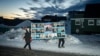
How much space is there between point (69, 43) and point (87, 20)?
1.30 ft

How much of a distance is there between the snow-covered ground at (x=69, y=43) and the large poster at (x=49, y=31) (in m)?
0.07

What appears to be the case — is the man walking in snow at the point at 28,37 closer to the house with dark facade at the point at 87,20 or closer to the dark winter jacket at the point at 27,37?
the dark winter jacket at the point at 27,37

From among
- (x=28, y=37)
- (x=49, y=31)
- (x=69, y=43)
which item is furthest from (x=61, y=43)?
(x=28, y=37)

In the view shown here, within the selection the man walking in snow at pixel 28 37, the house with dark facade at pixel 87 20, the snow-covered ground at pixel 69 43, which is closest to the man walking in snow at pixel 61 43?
the snow-covered ground at pixel 69 43

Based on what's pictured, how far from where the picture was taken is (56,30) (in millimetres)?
3037

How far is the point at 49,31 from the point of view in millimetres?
3045

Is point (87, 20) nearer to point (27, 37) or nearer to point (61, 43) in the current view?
point (61, 43)

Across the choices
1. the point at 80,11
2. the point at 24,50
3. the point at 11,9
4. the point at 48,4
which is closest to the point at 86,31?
the point at 80,11

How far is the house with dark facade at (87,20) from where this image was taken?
2.99 m

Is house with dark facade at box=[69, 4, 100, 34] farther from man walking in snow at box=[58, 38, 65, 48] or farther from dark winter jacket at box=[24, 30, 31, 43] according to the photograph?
dark winter jacket at box=[24, 30, 31, 43]

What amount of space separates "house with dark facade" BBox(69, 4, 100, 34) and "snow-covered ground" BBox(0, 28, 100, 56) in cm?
8

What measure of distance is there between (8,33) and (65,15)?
A: 0.83 meters

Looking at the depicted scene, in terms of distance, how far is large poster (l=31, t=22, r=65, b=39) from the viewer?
303 cm


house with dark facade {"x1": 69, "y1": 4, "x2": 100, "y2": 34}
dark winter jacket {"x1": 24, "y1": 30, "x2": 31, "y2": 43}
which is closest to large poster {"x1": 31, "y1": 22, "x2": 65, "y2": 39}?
dark winter jacket {"x1": 24, "y1": 30, "x2": 31, "y2": 43}
